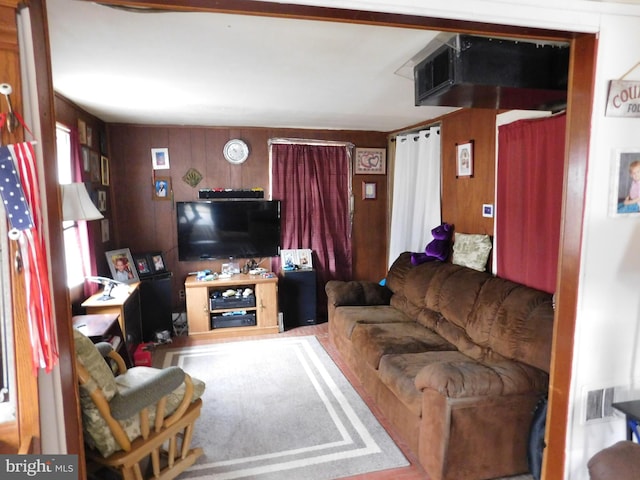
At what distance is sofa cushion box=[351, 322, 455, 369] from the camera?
293 cm

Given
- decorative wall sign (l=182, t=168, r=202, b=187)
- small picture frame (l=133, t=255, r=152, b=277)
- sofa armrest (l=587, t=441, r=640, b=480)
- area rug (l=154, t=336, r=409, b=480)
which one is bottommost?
area rug (l=154, t=336, r=409, b=480)

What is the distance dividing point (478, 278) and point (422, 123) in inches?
80.1

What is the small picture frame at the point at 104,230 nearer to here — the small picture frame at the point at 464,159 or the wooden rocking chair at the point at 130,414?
the wooden rocking chair at the point at 130,414

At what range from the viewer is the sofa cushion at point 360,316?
350 centimetres

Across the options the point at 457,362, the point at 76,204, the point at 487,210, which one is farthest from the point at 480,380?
the point at 76,204

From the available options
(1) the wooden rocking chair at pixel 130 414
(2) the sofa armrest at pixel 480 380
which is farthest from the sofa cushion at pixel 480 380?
(1) the wooden rocking chair at pixel 130 414

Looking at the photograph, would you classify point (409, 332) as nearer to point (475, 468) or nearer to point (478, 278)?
point (478, 278)

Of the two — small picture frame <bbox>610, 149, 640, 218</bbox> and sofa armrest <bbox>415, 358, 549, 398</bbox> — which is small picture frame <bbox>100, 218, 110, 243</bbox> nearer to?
sofa armrest <bbox>415, 358, 549, 398</bbox>

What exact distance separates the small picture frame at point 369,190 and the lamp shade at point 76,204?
10.6 ft

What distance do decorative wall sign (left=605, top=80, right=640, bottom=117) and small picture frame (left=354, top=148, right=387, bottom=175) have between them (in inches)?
146

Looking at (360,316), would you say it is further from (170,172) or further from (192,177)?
(170,172)

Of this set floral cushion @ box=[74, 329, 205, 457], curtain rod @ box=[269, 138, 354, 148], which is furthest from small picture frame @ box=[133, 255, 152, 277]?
floral cushion @ box=[74, 329, 205, 457]

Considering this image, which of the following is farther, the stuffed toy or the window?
the stuffed toy

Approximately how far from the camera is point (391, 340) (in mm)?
3053
